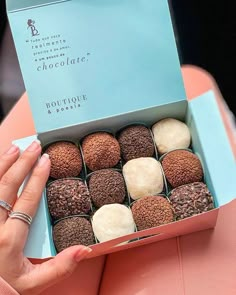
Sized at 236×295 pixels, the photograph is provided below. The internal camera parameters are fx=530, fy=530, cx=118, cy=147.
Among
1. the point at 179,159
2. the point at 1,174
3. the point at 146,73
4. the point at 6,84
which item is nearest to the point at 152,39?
the point at 146,73

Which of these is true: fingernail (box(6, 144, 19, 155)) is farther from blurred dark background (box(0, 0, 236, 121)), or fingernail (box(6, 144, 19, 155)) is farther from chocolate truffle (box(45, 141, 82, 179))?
blurred dark background (box(0, 0, 236, 121))

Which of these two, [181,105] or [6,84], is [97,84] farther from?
[6,84]

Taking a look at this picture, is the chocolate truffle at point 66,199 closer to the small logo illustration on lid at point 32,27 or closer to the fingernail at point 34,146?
the fingernail at point 34,146

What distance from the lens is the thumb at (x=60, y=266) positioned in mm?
677

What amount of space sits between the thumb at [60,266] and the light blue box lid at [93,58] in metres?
0.21

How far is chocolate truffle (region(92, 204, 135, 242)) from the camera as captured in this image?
75 centimetres

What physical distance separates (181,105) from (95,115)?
0.13 metres

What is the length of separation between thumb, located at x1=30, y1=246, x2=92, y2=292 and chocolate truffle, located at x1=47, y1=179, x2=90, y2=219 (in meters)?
0.10

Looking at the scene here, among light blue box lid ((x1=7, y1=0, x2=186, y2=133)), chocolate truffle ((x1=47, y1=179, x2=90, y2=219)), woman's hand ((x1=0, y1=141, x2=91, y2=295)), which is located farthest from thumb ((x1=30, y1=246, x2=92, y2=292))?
light blue box lid ((x1=7, y1=0, x2=186, y2=133))

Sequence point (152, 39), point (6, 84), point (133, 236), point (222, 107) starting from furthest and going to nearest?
point (6, 84)
point (222, 107)
point (152, 39)
point (133, 236)

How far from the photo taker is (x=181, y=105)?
82cm

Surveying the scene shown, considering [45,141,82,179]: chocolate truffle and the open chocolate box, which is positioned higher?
the open chocolate box

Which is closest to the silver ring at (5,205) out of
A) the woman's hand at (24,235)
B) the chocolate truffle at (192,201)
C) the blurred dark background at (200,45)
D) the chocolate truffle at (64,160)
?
the woman's hand at (24,235)

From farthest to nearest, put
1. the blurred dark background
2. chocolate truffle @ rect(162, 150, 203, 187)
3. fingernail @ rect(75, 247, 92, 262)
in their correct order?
the blurred dark background < chocolate truffle @ rect(162, 150, 203, 187) < fingernail @ rect(75, 247, 92, 262)
